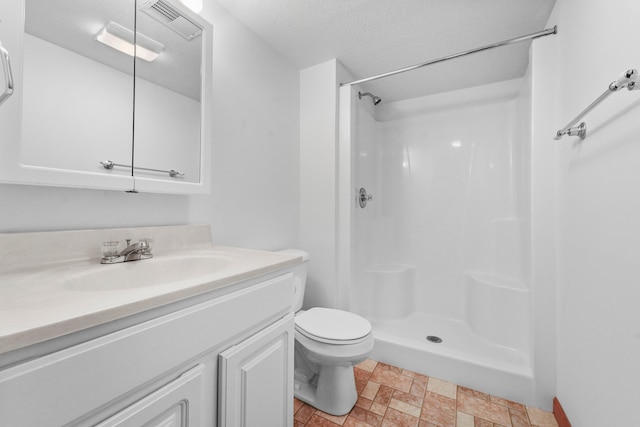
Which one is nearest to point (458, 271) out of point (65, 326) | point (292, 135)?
point (292, 135)

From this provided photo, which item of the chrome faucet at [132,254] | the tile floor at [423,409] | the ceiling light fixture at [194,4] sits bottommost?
the tile floor at [423,409]

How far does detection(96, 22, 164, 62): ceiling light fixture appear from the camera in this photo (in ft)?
3.23

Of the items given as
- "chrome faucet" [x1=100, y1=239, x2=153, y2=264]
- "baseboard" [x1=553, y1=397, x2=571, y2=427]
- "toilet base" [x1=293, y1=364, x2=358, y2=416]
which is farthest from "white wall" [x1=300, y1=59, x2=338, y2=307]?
"baseboard" [x1=553, y1=397, x2=571, y2=427]

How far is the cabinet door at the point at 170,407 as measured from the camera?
0.55 metres

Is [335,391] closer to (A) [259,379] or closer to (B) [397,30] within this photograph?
(A) [259,379]

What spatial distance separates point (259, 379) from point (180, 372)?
304 millimetres

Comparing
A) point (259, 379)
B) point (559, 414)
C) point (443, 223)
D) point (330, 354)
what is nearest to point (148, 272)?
point (259, 379)

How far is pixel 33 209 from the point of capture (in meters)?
0.85

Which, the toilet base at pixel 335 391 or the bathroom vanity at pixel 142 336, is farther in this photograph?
the toilet base at pixel 335 391

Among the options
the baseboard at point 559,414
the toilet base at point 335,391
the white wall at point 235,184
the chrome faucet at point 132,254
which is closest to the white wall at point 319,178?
the white wall at point 235,184

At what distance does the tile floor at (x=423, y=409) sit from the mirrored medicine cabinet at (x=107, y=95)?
136 cm

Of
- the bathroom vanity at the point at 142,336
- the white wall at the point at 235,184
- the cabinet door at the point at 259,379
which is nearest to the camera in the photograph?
the bathroom vanity at the point at 142,336

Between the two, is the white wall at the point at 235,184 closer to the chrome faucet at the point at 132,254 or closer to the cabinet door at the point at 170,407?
the chrome faucet at the point at 132,254

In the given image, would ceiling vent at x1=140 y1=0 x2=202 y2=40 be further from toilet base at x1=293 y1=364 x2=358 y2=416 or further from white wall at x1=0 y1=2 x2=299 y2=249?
toilet base at x1=293 y1=364 x2=358 y2=416
